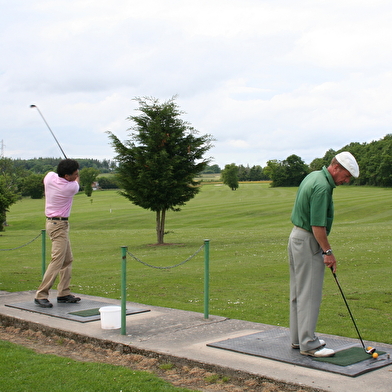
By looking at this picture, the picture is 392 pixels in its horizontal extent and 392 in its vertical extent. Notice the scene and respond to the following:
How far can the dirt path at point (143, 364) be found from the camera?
17.7 feet

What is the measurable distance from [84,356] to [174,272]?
8.26m

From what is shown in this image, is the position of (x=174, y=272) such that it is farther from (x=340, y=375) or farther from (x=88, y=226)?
(x=88, y=226)

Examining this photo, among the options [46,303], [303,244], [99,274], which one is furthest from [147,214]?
[303,244]

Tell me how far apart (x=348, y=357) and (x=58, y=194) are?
5.36m

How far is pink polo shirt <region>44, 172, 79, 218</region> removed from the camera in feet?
29.1

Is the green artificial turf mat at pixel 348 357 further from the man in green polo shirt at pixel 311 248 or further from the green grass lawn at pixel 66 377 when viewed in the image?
the green grass lawn at pixel 66 377

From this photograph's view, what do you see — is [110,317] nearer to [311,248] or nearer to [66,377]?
[66,377]

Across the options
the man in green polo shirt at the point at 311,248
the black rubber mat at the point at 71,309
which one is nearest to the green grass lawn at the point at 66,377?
the black rubber mat at the point at 71,309

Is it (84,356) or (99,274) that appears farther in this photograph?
(99,274)

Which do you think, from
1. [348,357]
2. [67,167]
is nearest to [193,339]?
[348,357]

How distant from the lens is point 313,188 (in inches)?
233

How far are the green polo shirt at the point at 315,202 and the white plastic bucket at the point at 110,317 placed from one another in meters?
3.05

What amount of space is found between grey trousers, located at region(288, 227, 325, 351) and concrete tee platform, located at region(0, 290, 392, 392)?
1.58 feet

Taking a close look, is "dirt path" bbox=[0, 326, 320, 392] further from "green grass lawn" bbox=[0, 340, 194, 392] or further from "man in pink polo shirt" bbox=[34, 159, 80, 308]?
"man in pink polo shirt" bbox=[34, 159, 80, 308]
